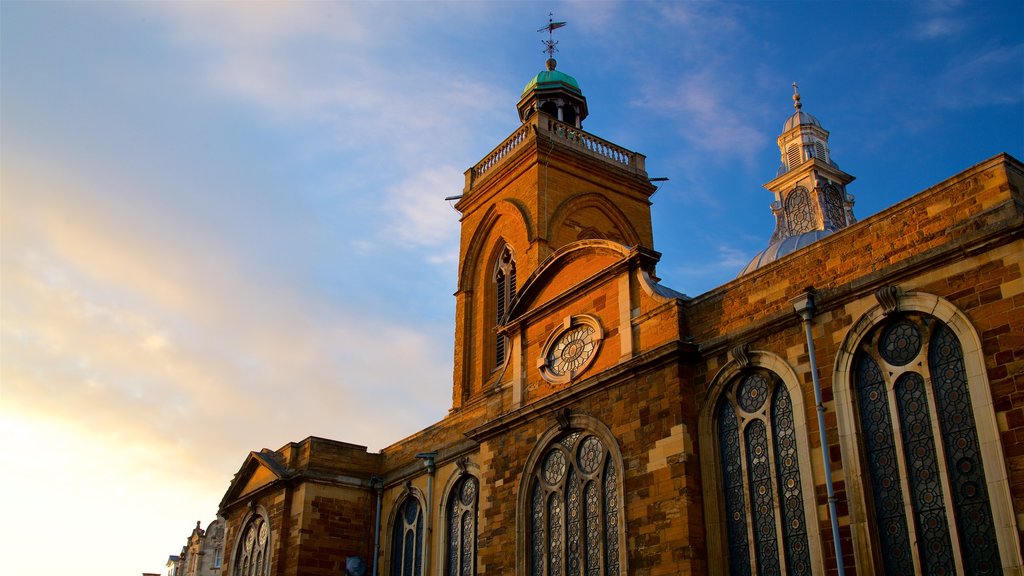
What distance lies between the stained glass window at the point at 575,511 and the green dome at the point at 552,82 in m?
18.8

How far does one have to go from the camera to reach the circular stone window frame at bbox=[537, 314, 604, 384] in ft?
61.2

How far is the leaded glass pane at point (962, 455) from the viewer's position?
38.8 feet

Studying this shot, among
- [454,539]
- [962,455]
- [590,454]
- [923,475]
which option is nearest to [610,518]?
[590,454]

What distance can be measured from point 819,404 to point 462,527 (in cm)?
1119

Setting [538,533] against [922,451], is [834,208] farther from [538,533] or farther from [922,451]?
[922,451]

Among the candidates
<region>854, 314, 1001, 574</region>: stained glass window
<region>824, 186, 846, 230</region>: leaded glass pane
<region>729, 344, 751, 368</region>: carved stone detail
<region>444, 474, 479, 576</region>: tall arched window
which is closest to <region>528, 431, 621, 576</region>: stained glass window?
<region>729, 344, 751, 368</region>: carved stone detail

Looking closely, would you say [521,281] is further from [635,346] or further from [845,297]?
[845,297]

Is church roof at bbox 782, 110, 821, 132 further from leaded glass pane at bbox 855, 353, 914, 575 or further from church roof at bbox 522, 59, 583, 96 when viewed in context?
leaded glass pane at bbox 855, 353, 914, 575

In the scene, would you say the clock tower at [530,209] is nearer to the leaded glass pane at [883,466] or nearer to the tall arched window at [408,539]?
the tall arched window at [408,539]

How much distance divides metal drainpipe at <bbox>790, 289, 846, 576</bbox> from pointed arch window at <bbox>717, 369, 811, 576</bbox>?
2.01 ft

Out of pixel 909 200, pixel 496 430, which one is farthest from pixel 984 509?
pixel 496 430

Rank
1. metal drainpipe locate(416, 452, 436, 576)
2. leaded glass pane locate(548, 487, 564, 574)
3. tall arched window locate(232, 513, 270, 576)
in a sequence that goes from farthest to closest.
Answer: tall arched window locate(232, 513, 270, 576) < metal drainpipe locate(416, 452, 436, 576) < leaded glass pane locate(548, 487, 564, 574)

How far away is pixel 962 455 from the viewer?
12375mm

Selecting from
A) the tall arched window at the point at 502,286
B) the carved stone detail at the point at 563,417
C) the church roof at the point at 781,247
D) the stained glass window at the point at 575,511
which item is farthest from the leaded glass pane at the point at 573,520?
the tall arched window at the point at 502,286
